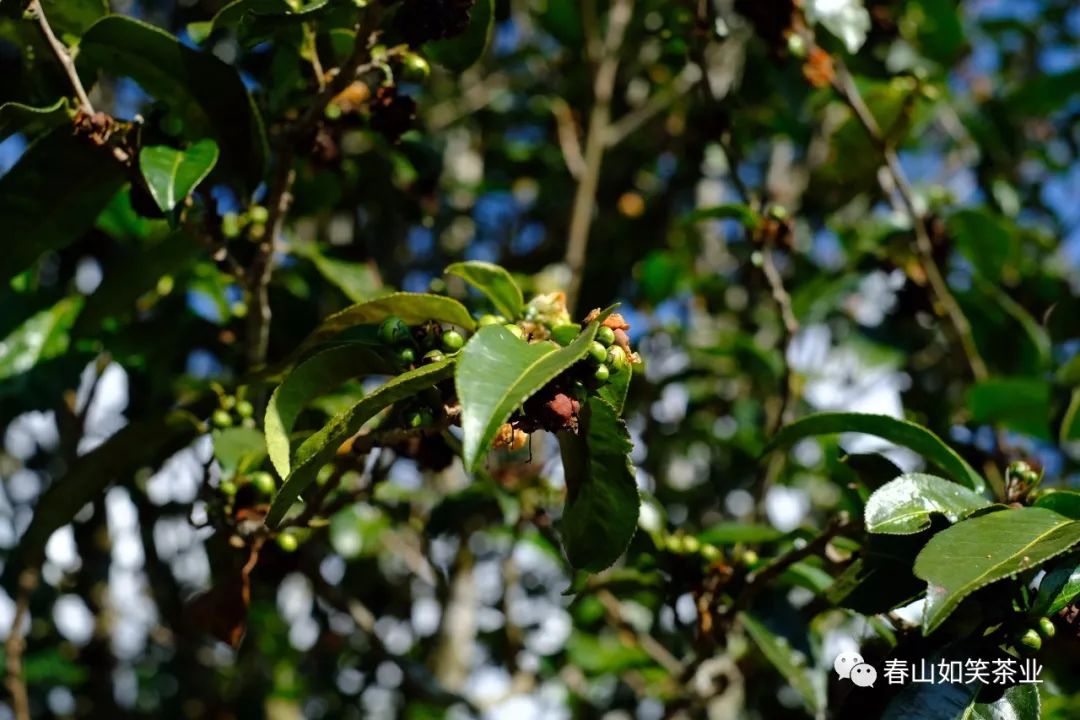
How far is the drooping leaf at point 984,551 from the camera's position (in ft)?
3.30

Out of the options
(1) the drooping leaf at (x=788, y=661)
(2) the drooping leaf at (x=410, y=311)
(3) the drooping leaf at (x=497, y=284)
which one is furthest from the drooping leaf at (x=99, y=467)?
(1) the drooping leaf at (x=788, y=661)

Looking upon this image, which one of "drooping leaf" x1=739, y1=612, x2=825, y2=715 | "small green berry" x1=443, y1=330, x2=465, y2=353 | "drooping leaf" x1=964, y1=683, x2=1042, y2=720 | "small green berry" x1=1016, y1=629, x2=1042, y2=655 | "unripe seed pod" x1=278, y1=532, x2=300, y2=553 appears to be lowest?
"drooping leaf" x1=739, y1=612, x2=825, y2=715

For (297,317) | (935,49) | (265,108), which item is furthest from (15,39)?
(935,49)

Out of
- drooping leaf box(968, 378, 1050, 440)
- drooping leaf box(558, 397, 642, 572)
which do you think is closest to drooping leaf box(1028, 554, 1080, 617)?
drooping leaf box(558, 397, 642, 572)

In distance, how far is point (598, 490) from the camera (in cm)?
121

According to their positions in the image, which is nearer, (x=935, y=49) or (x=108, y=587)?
(x=935, y=49)

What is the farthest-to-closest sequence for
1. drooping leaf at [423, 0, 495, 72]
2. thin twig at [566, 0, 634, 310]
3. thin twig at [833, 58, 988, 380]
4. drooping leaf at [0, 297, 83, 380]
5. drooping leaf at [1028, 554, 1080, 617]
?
→ thin twig at [566, 0, 634, 310]
thin twig at [833, 58, 988, 380]
drooping leaf at [0, 297, 83, 380]
drooping leaf at [423, 0, 495, 72]
drooping leaf at [1028, 554, 1080, 617]

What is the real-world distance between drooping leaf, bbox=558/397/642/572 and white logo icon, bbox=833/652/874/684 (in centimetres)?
Answer: 46

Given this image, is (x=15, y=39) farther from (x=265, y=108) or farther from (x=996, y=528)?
(x=996, y=528)

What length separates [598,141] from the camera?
2.86m

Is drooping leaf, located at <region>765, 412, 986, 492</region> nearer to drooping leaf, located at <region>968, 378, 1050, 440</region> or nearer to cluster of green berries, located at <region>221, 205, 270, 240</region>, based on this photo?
drooping leaf, located at <region>968, 378, 1050, 440</region>

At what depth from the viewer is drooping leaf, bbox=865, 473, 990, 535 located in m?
1.18

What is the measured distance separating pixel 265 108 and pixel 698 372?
1507 mm

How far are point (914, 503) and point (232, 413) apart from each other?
42.0 inches
